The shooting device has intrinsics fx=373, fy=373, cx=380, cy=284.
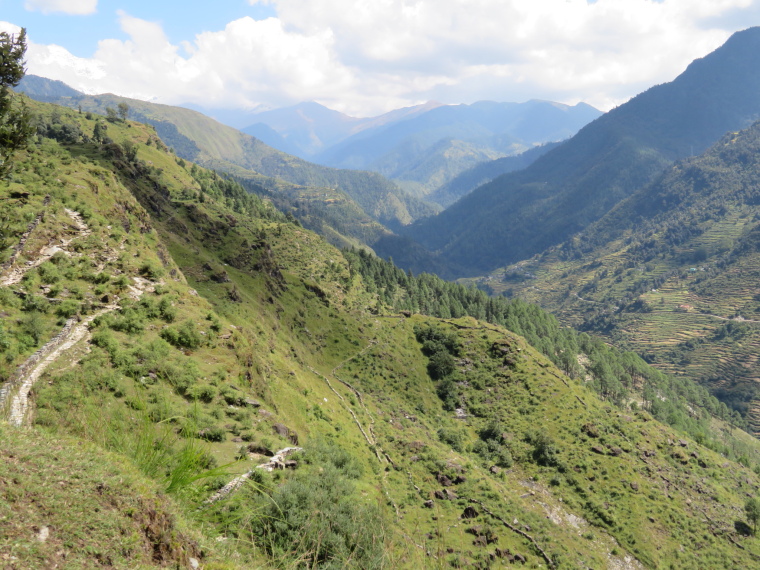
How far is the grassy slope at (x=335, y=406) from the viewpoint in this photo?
15750 millimetres

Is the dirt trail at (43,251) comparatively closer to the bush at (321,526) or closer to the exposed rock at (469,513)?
the bush at (321,526)

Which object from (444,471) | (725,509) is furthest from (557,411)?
(444,471)

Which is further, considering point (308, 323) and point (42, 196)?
point (308, 323)

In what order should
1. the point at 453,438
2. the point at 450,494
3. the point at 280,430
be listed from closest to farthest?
the point at 280,430 → the point at 450,494 → the point at 453,438

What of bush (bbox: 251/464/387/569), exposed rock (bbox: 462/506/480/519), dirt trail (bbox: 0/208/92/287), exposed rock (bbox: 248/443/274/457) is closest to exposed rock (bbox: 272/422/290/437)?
exposed rock (bbox: 248/443/274/457)

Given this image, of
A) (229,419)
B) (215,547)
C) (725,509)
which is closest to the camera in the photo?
(215,547)

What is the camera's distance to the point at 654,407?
112 m

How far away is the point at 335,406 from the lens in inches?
1817

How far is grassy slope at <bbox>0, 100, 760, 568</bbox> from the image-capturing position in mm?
15750

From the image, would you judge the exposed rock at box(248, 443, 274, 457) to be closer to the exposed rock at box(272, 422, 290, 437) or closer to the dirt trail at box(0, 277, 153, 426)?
the exposed rock at box(272, 422, 290, 437)

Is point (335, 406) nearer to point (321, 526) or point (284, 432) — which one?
point (284, 432)

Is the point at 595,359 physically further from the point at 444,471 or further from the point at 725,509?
the point at 444,471

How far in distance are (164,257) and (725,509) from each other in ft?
284

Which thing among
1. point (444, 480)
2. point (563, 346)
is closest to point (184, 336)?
point (444, 480)
